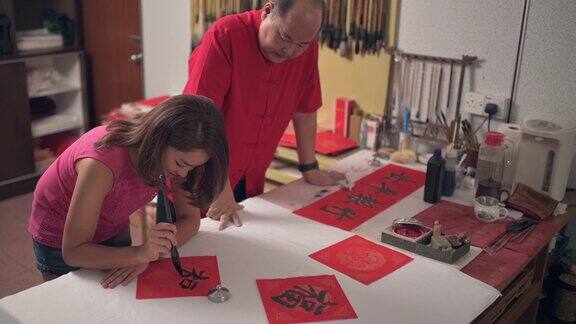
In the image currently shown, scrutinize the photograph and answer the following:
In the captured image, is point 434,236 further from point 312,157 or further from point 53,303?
point 53,303

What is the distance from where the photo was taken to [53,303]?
1297mm

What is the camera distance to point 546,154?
2.01 m

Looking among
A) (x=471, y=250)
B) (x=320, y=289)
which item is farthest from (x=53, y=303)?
(x=471, y=250)

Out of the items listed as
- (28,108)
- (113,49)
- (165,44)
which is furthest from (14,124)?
(165,44)

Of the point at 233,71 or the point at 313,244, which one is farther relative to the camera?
the point at 233,71

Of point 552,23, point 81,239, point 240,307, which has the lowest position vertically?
point 240,307

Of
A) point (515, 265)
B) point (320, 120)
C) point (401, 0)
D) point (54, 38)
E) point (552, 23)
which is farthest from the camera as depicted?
point (54, 38)

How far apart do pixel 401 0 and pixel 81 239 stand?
171cm

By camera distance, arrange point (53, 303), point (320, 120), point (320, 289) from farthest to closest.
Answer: point (320, 120) → point (320, 289) → point (53, 303)

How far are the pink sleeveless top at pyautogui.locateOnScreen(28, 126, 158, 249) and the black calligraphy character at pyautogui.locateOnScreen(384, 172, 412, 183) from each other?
956 millimetres

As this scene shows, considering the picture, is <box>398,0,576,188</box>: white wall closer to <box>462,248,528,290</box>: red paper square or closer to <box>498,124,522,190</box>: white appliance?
<box>498,124,522,190</box>: white appliance

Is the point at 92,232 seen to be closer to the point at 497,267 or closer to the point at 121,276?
the point at 121,276

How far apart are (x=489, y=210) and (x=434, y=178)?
211 millimetres

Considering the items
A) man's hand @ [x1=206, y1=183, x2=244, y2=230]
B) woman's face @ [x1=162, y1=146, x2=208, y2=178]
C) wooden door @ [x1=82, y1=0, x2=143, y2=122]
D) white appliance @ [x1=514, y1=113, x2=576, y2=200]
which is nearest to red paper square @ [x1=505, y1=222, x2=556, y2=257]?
white appliance @ [x1=514, y1=113, x2=576, y2=200]
